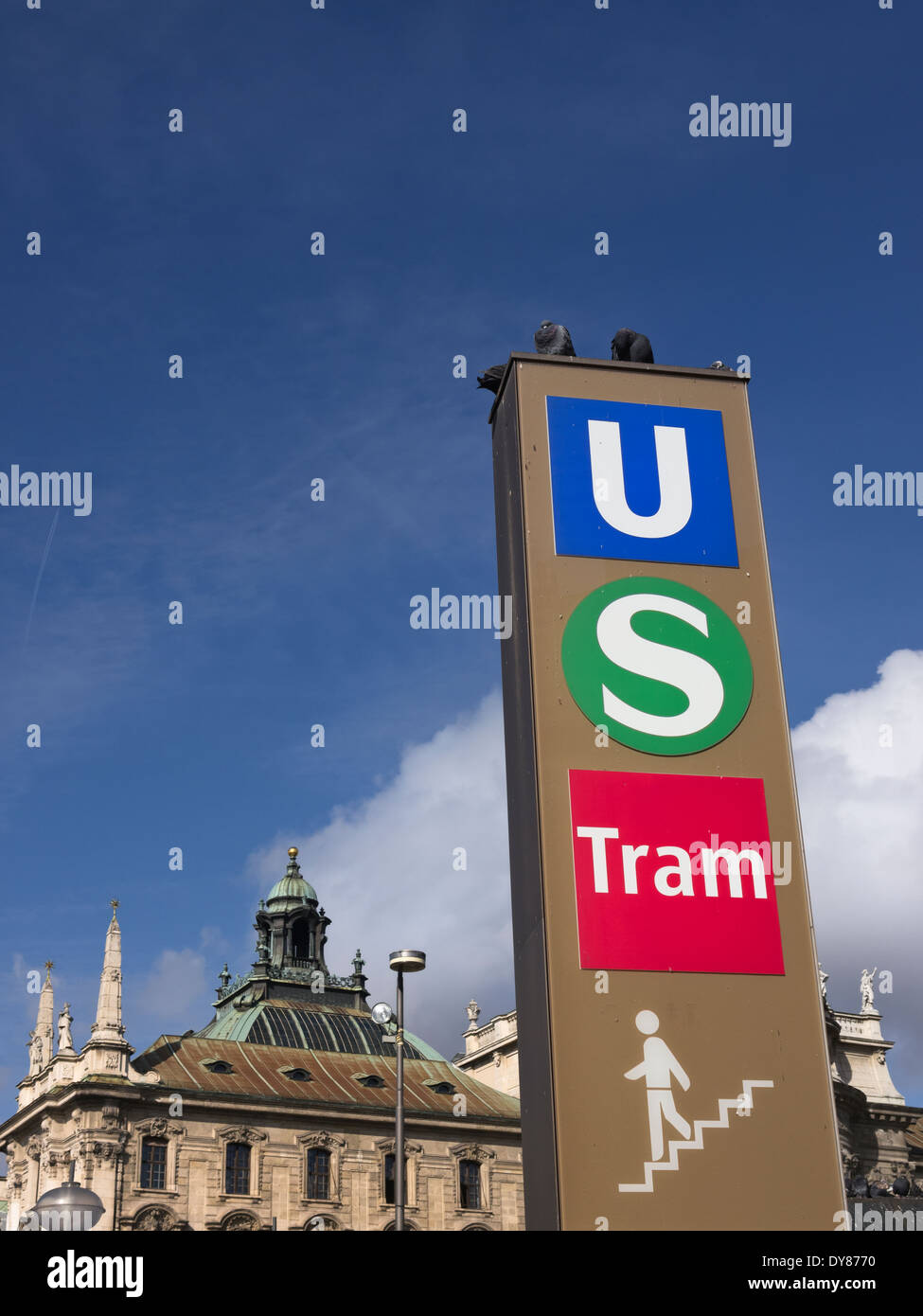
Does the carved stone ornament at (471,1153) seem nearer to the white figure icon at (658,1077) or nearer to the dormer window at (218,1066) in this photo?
the dormer window at (218,1066)

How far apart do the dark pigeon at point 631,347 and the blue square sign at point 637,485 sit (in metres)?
1.08

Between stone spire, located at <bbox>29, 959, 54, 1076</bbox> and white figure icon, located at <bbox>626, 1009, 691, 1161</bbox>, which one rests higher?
stone spire, located at <bbox>29, 959, 54, 1076</bbox>

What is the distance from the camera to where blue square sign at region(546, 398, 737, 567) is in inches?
677

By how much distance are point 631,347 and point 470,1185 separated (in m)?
59.4

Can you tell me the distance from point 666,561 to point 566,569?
131cm

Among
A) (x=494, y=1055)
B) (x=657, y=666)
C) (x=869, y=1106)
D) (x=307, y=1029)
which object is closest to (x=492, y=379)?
(x=657, y=666)

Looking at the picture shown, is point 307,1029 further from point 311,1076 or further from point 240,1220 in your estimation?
point 240,1220

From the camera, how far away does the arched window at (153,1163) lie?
62.8 meters

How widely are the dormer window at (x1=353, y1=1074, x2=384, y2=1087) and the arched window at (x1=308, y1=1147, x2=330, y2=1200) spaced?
4733 mm

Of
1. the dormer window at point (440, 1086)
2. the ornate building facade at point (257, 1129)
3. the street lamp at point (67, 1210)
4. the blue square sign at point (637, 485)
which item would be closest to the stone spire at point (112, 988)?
the ornate building facade at point (257, 1129)

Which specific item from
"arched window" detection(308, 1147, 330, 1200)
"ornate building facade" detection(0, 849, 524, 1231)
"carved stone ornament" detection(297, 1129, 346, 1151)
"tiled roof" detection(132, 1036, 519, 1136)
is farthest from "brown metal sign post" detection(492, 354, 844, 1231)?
"carved stone ornament" detection(297, 1129, 346, 1151)

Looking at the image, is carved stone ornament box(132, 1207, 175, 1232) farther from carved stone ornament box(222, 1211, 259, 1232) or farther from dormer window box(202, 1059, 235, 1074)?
dormer window box(202, 1059, 235, 1074)

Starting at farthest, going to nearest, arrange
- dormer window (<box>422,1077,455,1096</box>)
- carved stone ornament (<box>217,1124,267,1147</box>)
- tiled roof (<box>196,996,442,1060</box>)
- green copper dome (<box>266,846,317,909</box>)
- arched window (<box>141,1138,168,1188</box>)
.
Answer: green copper dome (<box>266,846,317,909</box>) < tiled roof (<box>196,996,442,1060</box>) < dormer window (<box>422,1077,455,1096</box>) < carved stone ornament (<box>217,1124,267,1147</box>) < arched window (<box>141,1138,168,1188</box>)
